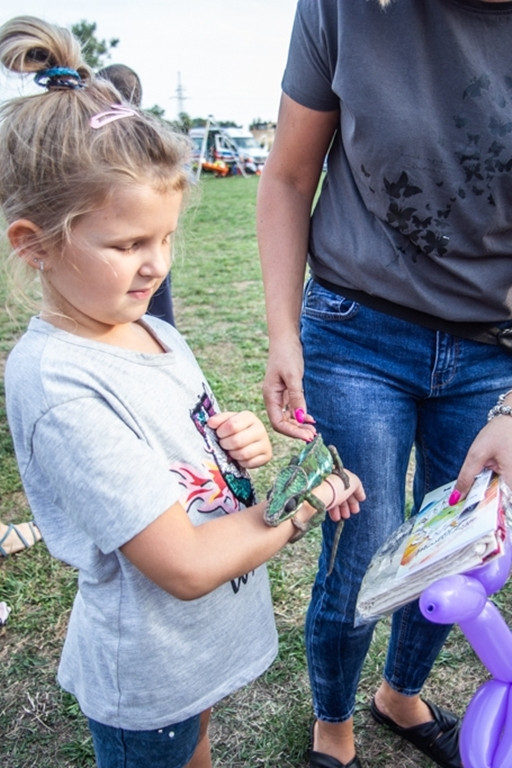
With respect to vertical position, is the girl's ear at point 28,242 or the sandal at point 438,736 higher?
the girl's ear at point 28,242

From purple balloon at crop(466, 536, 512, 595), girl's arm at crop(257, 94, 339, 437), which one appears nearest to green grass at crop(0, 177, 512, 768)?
girl's arm at crop(257, 94, 339, 437)

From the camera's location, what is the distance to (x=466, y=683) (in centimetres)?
204

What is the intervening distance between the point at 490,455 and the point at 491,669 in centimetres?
31

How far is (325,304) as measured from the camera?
1.45 m

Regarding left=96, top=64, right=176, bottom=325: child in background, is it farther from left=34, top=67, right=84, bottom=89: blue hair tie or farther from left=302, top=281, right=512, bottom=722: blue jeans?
left=34, top=67, right=84, bottom=89: blue hair tie

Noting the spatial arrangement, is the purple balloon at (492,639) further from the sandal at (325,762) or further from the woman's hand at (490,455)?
the sandal at (325,762)

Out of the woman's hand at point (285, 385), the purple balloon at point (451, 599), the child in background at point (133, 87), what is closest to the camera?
the purple balloon at point (451, 599)

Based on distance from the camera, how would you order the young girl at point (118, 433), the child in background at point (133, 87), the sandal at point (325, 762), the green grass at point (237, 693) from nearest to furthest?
the young girl at point (118, 433), the sandal at point (325, 762), the green grass at point (237, 693), the child in background at point (133, 87)

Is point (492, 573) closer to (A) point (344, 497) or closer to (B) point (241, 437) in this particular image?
(A) point (344, 497)

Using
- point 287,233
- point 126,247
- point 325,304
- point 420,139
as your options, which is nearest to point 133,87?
point 287,233

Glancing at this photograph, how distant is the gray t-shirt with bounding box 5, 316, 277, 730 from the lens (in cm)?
98

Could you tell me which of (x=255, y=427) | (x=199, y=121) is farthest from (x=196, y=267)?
(x=199, y=121)

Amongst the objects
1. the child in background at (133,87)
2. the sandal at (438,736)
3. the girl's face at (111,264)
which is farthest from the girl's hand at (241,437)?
the child in background at (133,87)

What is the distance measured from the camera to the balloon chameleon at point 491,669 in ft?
3.17
